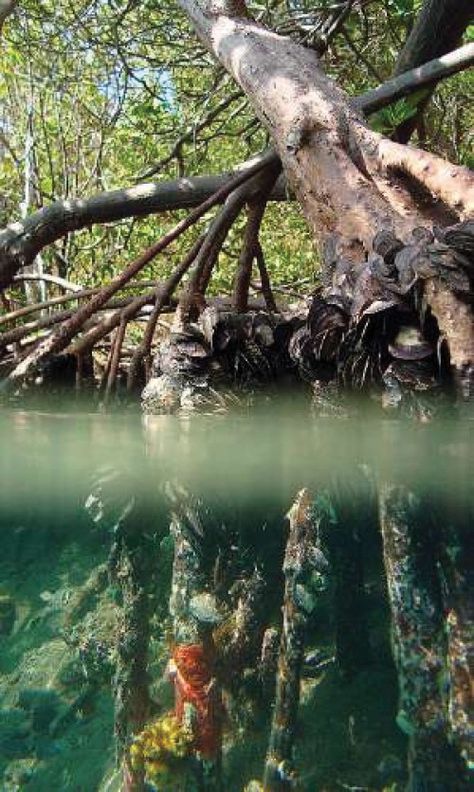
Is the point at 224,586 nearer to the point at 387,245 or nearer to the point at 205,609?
the point at 205,609

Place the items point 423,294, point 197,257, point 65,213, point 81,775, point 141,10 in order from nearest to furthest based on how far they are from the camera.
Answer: point 81,775 < point 423,294 < point 197,257 < point 65,213 < point 141,10

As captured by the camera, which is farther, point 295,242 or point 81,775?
point 295,242

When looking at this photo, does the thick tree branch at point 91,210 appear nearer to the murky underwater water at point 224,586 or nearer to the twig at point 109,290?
the twig at point 109,290

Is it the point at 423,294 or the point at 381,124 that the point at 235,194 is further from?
the point at 423,294

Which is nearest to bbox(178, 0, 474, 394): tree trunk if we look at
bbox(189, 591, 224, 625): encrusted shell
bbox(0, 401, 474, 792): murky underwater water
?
bbox(0, 401, 474, 792): murky underwater water

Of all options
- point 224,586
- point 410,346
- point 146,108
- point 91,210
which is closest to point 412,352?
point 410,346

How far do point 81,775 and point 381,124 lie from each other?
12.0ft

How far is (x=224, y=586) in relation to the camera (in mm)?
1171

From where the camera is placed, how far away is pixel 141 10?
6262 millimetres

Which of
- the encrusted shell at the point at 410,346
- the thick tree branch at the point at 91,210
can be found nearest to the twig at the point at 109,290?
the thick tree branch at the point at 91,210

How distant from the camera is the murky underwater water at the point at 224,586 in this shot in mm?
773

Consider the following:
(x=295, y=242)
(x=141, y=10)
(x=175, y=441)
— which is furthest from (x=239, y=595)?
(x=295, y=242)

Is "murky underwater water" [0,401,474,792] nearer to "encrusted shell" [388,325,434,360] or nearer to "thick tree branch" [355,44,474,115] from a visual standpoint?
"encrusted shell" [388,325,434,360]

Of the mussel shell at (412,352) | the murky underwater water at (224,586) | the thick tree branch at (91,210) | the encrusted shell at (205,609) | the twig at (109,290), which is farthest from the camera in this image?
the thick tree branch at (91,210)
